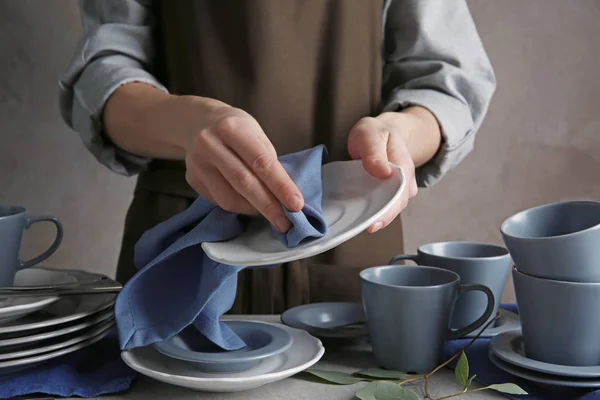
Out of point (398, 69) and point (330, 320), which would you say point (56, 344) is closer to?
point (330, 320)

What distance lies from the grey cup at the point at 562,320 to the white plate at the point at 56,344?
388 millimetres

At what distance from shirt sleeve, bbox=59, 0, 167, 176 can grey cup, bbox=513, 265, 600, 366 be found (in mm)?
547

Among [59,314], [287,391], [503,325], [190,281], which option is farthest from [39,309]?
[503,325]

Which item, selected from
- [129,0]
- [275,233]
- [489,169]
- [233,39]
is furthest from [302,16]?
[489,169]

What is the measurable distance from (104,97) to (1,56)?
43 cm

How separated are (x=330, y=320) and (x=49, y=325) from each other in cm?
29

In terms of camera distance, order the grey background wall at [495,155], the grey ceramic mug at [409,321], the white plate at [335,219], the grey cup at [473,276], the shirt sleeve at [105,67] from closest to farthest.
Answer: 1. the white plate at [335,219]
2. the grey ceramic mug at [409,321]
3. the grey cup at [473,276]
4. the shirt sleeve at [105,67]
5. the grey background wall at [495,155]

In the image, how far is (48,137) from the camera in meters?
1.23

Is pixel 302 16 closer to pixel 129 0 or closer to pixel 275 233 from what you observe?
pixel 129 0

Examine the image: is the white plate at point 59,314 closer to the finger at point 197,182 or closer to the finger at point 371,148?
the finger at point 197,182

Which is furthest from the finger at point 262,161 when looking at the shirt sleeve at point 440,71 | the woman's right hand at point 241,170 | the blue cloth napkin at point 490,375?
the shirt sleeve at point 440,71

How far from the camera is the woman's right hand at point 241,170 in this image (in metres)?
0.57

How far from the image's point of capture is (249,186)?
1.91 ft

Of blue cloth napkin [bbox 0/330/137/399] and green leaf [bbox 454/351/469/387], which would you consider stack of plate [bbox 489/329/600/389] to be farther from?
blue cloth napkin [bbox 0/330/137/399]
